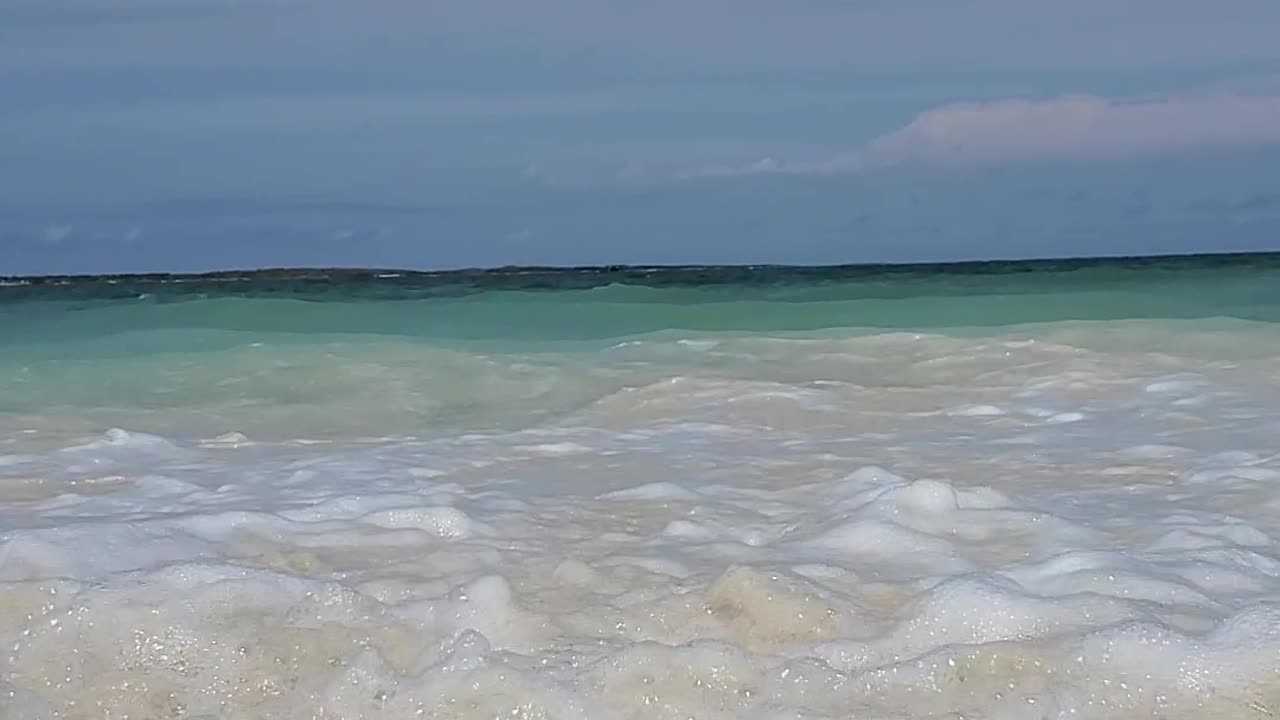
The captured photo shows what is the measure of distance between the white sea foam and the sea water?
12 mm

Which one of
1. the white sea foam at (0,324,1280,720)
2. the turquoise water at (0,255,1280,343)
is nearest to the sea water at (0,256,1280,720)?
the white sea foam at (0,324,1280,720)

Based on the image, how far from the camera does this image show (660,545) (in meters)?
3.67

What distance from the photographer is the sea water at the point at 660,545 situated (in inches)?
99.7

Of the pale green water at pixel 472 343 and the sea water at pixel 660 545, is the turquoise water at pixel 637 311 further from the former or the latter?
the sea water at pixel 660 545

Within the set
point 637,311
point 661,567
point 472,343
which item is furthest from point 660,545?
point 637,311

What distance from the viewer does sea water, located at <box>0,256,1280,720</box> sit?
2.53m

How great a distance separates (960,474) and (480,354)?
20.7 ft

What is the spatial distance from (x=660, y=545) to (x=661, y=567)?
266 mm

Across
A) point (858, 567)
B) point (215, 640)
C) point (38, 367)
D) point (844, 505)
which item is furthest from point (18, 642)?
point (38, 367)

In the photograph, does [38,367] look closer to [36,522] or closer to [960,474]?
[36,522]

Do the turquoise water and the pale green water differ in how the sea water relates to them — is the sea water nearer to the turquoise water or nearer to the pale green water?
the pale green water

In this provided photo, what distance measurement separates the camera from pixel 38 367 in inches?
415

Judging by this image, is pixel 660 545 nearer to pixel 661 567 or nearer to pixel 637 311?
pixel 661 567

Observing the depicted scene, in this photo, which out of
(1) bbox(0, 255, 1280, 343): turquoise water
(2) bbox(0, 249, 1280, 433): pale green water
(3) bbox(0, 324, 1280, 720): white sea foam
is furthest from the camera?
(1) bbox(0, 255, 1280, 343): turquoise water
